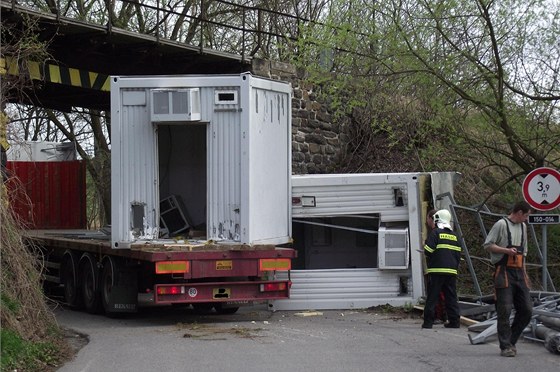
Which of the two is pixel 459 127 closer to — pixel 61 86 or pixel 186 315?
pixel 186 315

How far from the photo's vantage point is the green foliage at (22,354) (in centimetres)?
937

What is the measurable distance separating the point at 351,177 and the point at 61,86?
264 inches

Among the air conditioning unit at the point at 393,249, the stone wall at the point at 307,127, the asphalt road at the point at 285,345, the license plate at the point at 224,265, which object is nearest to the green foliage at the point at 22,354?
the asphalt road at the point at 285,345

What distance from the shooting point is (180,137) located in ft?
52.9

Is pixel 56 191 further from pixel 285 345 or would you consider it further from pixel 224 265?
pixel 285 345

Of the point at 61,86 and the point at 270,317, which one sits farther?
the point at 61,86

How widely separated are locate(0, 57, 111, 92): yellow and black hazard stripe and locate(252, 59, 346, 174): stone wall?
341 centimetres

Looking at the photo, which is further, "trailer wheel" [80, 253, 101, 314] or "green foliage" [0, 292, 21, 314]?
"trailer wheel" [80, 253, 101, 314]

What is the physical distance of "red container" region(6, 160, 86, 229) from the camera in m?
20.7

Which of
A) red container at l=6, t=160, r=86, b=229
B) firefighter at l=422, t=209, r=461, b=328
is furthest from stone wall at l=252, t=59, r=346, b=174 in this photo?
firefighter at l=422, t=209, r=461, b=328

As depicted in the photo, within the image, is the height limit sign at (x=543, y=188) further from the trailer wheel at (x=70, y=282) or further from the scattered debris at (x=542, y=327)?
the trailer wheel at (x=70, y=282)

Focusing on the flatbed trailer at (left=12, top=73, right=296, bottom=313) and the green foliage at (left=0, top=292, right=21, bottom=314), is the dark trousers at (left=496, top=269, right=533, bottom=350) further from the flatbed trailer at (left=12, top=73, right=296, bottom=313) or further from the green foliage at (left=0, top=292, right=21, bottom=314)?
the green foliage at (left=0, top=292, right=21, bottom=314)

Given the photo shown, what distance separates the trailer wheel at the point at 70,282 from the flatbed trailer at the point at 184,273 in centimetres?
64

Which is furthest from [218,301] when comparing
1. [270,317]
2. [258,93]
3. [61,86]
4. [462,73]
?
[61,86]
